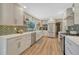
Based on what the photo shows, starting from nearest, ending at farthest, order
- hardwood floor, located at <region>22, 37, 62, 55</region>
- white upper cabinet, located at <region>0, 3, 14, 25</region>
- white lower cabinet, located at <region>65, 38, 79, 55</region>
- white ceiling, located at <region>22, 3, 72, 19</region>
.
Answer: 1. white lower cabinet, located at <region>65, 38, 79, 55</region>
2. white upper cabinet, located at <region>0, 3, 14, 25</region>
3. hardwood floor, located at <region>22, 37, 62, 55</region>
4. white ceiling, located at <region>22, 3, 72, 19</region>

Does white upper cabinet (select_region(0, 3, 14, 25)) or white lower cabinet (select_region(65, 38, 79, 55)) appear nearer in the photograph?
white lower cabinet (select_region(65, 38, 79, 55))

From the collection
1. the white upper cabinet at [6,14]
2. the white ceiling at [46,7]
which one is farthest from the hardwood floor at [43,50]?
the white ceiling at [46,7]

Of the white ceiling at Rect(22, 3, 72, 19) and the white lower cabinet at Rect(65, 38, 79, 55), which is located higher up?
the white ceiling at Rect(22, 3, 72, 19)

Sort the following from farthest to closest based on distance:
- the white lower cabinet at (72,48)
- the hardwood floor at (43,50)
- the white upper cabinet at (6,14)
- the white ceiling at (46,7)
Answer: the white ceiling at (46,7)
the hardwood floor at (43,50)
the white upper cabinet at (6,14)
the white lower cabinet at (72,48)

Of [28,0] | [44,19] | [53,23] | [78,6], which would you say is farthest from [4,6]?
[44,19]

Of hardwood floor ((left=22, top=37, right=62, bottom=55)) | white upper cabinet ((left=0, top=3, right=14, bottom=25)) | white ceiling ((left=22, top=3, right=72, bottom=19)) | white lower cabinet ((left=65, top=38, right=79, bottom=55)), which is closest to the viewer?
white lower cabinet ((left=65, top=38, right=79, bottom=55))

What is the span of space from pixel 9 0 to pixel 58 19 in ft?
32.1

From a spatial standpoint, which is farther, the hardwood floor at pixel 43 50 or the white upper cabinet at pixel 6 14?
the hardwood floor at pixel 43 50

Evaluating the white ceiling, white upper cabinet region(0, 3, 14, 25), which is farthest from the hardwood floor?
the white ceiling

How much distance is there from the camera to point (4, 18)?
3787 mm

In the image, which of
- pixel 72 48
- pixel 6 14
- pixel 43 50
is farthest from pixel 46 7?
pixel 72 48

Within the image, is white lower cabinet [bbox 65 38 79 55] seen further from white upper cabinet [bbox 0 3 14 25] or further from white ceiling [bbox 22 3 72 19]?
white ceiling [bbox 22 3 72 19]

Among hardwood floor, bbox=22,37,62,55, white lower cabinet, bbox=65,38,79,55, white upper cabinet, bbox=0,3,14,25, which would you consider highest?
white upper cabinet, bbox=0,3,14,25

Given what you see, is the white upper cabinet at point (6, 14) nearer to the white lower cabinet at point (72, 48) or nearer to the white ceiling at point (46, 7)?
the white ceiling at point (46, 7)
